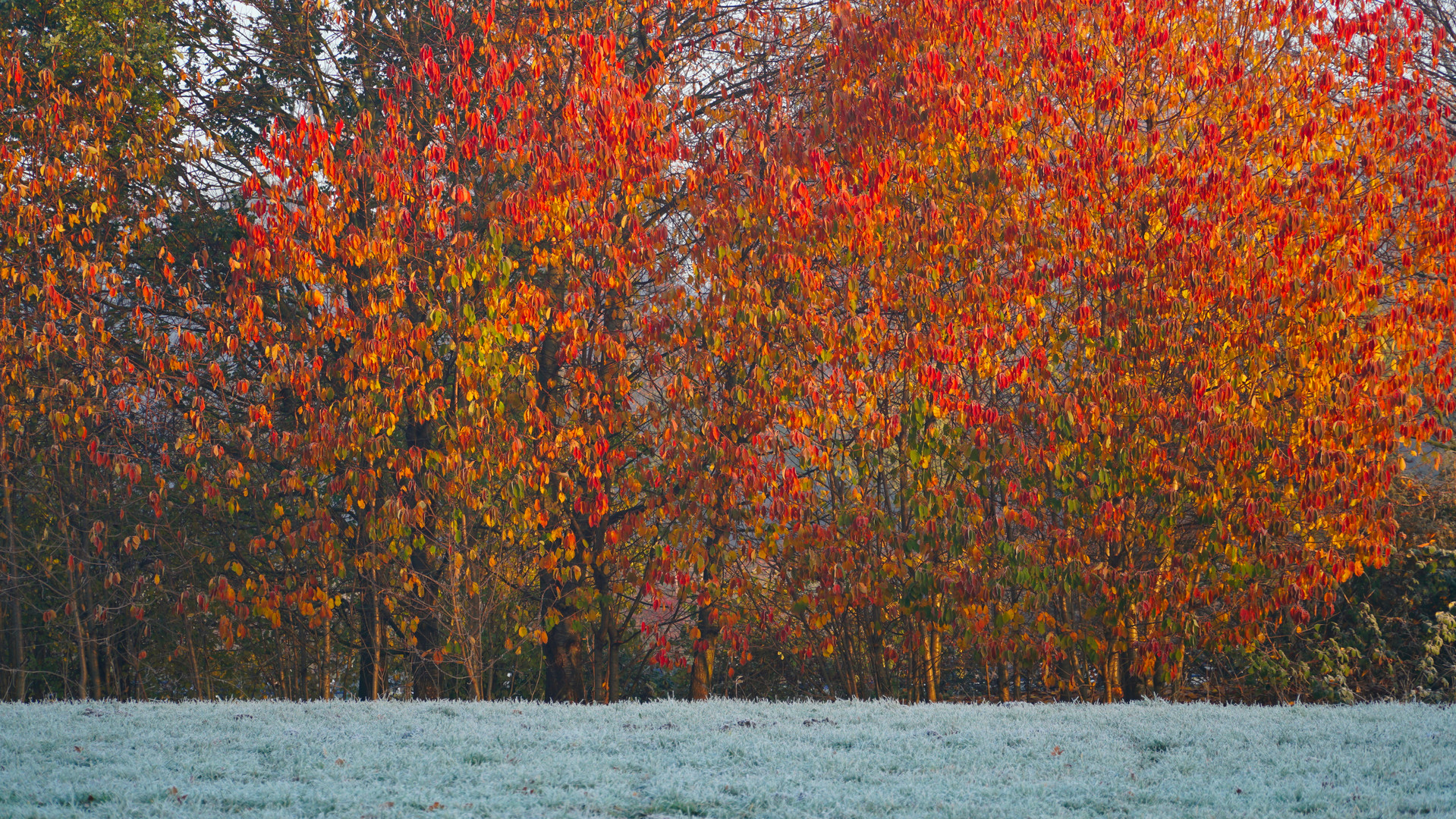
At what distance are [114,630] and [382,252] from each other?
5.29 metres

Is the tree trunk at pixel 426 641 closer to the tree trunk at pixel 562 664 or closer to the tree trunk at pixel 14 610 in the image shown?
the tree trunk at pixel 562 664

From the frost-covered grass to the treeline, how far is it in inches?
64.8

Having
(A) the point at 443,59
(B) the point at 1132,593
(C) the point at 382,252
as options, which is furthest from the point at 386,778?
(A) the point at 443,59

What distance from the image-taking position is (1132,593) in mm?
7996

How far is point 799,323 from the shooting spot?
781 centimetres

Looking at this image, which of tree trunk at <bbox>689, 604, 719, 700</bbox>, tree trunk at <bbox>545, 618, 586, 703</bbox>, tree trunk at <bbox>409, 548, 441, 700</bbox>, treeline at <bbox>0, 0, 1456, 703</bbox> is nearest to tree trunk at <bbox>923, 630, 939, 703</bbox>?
treeline at <bbox>0, 0, 1456, 703</bbox>

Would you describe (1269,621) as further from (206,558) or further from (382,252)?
(206,558)

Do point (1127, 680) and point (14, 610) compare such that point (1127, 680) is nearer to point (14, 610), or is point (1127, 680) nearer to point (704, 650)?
point (704, 650)

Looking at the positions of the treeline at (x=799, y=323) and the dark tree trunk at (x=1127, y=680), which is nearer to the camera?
the treeline at (x=799, y=323)

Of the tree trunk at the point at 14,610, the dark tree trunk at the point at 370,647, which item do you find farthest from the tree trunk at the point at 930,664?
the tree trunk at the point at 14,610

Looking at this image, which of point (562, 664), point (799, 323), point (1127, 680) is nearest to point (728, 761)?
point (799, 323)

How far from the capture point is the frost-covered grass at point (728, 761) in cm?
421

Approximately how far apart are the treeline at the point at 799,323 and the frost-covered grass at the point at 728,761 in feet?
5.40

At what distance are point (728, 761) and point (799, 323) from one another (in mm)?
3479
